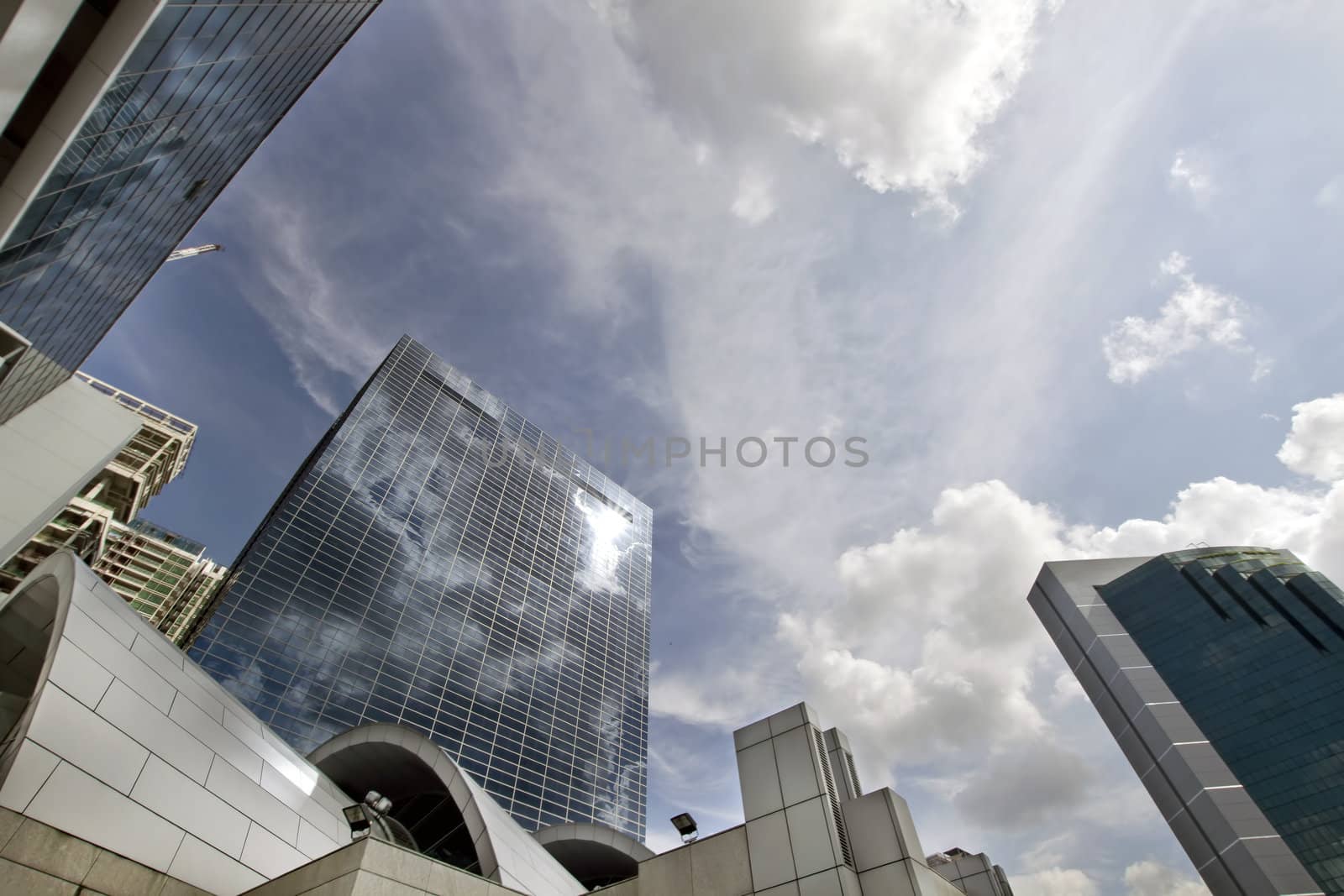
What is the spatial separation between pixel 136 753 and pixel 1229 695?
5315 inches

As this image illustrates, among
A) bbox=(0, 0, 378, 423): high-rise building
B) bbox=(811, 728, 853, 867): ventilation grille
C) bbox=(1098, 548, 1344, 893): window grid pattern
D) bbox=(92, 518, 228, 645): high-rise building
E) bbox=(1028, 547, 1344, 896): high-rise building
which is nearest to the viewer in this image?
bbox=(811, 728, 853, 867): ventilation grille

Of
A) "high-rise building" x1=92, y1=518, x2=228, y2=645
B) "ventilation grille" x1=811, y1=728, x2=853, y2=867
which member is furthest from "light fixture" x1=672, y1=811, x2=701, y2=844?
"high-rise building" x1=92, y1=518, x2=228, y2=645

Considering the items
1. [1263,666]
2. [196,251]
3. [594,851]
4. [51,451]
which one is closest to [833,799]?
[594,851]

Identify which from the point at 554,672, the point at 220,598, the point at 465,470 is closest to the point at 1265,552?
the point at 554,672

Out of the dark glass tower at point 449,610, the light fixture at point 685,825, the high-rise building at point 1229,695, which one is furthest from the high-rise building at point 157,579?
the high-rise building at point 1229,695

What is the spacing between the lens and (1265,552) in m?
114

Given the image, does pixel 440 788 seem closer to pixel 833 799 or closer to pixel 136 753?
pixel 136 753

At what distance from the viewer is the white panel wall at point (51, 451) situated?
35.2 metres

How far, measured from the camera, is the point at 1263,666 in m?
95.8

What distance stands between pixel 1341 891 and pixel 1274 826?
8.09 metres

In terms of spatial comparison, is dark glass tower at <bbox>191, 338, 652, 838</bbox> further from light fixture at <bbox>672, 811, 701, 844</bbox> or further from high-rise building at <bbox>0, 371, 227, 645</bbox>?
Answer: light fixture at <bbox>672, 811, 701, 844</bbox>

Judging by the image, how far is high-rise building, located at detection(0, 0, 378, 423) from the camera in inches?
785

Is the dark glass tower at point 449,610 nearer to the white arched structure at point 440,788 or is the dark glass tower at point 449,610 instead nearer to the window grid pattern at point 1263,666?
the white arched structure at point 440,788

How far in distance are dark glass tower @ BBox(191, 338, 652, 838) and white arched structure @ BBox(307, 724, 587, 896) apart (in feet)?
155
